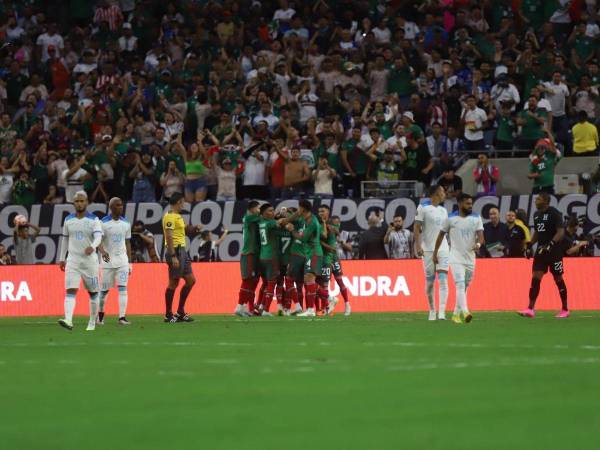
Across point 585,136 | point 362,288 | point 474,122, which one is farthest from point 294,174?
point 585,136

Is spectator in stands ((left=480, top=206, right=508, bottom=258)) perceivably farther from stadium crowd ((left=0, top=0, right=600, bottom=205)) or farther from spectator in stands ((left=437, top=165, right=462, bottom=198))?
stadium crowd ((left=0, top=0, right=600, bottom=205))

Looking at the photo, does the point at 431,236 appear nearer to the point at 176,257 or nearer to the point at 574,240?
the point at 176,257

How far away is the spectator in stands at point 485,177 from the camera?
31.1m

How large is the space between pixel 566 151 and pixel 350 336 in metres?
15.5

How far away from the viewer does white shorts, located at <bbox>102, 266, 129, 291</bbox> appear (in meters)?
24.4

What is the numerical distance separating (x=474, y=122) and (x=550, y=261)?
310 inches

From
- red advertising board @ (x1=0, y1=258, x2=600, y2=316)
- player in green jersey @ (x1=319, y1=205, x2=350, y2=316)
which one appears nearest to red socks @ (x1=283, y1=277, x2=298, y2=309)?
player in green jersey @ (x1=319, y1=205, x2=350, y2=316)

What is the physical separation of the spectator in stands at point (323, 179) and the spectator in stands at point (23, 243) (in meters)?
6.86

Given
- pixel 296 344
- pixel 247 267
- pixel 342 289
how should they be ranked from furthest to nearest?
1. pixel 342 289
2. pixel 247 267
3. pixel 296 344

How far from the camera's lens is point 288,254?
27984 mm

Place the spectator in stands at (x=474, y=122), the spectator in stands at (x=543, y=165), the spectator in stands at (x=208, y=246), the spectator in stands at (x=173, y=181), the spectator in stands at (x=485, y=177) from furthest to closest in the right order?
the spectator in stands at (x=173, y=181)
the spectator in stands at (x=474, y=122)
the spectator in stands at (x=208, y=246)
the spectator in stands at (x=485, y=177)
the spectator in stands at (x=543, y=165)

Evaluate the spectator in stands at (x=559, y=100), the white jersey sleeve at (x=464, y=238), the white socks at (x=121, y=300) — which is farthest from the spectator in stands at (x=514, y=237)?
the white socks at (x=121, y=300)

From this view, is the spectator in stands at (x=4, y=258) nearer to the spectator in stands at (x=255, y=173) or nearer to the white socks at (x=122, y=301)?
the spectator in stands at (x=255, y=173)

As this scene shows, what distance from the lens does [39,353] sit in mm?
15367
